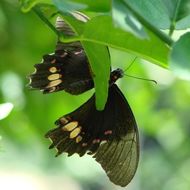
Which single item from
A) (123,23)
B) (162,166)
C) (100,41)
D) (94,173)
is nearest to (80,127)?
(100,41)

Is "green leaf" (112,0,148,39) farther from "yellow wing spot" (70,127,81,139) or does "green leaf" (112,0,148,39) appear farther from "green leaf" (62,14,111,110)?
"yellow wing spot" (70,127,81,139)

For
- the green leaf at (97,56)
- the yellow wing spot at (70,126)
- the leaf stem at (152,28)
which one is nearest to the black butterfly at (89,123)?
the yellow wing spot at (70,126)

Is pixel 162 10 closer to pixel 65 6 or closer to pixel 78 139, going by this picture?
pixel 65 6

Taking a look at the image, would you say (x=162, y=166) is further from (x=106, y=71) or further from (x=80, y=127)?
Answer: (x=106, y=71)

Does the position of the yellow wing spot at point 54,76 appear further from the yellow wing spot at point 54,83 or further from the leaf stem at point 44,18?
the leaf stem at point 44,18

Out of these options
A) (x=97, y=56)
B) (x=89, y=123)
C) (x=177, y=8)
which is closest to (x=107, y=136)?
(x=89, y=123)

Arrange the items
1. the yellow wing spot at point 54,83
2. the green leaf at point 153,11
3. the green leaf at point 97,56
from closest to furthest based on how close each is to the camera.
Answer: the green leaf at point 153,11 < the green leaf at point 97,56 < the yellow wing spot at point 54,83

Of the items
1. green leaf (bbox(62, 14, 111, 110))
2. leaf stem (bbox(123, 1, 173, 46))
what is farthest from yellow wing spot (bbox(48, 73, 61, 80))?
leaf stem (bbox(123, 1, 173, 46))
